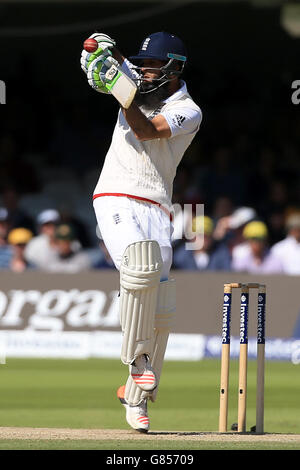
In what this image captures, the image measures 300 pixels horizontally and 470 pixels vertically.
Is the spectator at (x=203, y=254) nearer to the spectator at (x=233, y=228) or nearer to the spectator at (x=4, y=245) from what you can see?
the spectator at (x=233, y=228)

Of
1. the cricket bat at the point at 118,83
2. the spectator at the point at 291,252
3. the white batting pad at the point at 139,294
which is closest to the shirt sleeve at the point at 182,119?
the cricket bat at the point at 118,83

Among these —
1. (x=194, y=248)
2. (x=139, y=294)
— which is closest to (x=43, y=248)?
(x=194, y=248)

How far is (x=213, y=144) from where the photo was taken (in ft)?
55.6

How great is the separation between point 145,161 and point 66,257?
7288 mm

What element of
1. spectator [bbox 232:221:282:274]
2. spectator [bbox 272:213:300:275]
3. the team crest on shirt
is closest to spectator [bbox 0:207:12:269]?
spectator [bbox 232:221:282:274]

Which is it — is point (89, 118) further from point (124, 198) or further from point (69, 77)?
point (124, 198)

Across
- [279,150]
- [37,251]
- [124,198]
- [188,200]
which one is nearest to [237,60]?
[279,150]

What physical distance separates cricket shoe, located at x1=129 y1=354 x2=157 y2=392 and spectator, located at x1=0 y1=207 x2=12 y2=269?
717cm

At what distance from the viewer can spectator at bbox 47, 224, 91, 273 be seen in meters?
13.0

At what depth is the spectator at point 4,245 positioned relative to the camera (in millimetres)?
12823

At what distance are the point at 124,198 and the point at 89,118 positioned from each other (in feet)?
41.3

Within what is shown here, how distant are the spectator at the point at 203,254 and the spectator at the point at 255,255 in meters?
0.17

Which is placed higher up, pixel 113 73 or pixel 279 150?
pixel 279 150

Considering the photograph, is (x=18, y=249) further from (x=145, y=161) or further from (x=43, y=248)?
(x=145, y=161)
